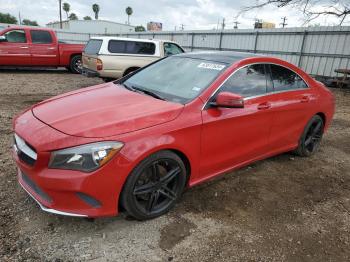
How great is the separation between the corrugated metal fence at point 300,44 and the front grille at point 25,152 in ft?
41.9

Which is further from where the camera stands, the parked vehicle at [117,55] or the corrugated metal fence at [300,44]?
the corrugated metal fence at [300,44]

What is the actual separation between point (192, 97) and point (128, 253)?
63.3 inches

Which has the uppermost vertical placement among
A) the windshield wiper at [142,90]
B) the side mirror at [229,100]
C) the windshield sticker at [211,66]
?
the windshield sticker at [211,66]

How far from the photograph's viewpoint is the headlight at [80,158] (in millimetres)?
2607

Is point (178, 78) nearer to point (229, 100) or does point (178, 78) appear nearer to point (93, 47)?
point (229, 100)

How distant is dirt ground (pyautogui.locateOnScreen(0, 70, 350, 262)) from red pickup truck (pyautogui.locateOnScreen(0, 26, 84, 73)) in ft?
33.2

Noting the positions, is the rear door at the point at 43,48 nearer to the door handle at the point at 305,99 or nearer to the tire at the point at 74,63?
the tire at the point at 74,63

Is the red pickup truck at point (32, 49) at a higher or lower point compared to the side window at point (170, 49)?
lower

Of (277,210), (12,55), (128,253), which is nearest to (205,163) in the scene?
(277,210)

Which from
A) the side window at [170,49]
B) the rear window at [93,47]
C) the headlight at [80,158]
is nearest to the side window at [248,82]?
the headlight at [80,158]

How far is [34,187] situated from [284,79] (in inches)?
131

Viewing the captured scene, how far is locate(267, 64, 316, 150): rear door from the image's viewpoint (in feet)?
13.8

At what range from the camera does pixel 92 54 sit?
1062cm

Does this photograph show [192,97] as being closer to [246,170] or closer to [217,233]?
[217,233]
